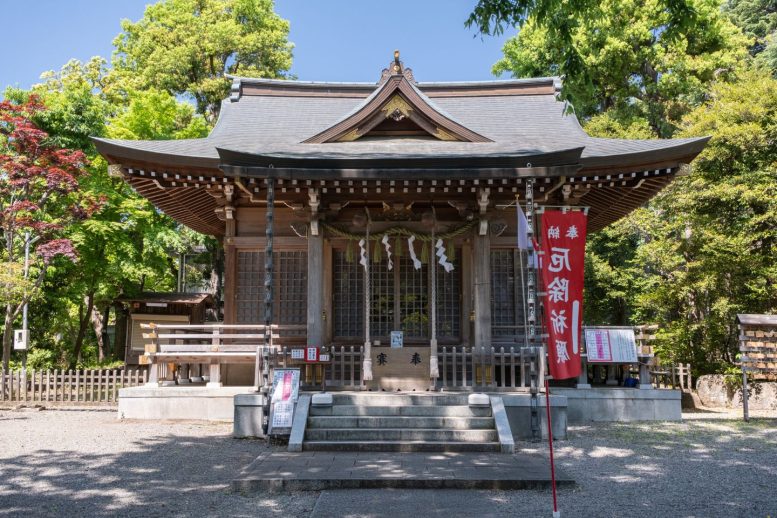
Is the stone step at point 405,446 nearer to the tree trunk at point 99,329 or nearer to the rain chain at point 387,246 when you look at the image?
the rain chain at point 387,246

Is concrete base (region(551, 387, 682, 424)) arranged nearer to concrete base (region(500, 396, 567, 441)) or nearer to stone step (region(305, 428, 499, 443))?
concrete base (region(500, 396, 567, 441))

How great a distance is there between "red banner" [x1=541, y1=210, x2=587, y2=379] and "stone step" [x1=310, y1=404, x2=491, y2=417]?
8.02 feet

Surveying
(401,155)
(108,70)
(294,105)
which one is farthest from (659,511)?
(108,70)

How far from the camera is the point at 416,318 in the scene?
11656mm

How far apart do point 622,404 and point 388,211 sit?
5.63 m

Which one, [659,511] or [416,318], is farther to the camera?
[416,318]

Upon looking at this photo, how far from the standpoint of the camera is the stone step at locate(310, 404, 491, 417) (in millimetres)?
8883

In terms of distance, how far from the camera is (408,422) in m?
8.64

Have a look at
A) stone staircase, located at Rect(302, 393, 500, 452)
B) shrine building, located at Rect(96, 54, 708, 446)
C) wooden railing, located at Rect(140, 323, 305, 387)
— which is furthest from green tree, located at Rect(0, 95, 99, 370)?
stone staircase, located at Rect(302, 393, 500, 452)

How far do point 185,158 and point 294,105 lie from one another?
6069mm

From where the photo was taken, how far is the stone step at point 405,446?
8.02m

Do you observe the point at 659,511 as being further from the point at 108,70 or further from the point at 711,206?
the point at 108,70

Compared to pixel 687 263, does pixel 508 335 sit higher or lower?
lower

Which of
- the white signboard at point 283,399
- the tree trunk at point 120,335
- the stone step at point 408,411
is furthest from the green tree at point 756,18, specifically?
the tree trunk at point 120,335
